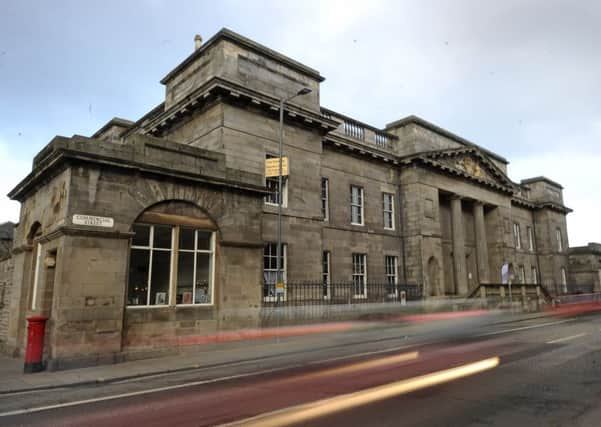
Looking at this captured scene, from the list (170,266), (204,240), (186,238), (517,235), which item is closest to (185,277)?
(170,266)

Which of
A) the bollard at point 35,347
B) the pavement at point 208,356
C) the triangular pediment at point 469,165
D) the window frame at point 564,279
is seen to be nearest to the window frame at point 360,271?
the pavement at point 208,356

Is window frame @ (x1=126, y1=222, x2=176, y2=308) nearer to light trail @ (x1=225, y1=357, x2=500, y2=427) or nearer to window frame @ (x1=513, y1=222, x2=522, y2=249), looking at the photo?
light trail @ (x1=225, y1=357, x2=500, y2=427)

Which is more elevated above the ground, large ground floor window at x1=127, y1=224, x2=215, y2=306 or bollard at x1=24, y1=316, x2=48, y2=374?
large ground floor window at x1=127, y1=224, x2=215, y2=306

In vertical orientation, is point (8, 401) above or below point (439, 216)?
below

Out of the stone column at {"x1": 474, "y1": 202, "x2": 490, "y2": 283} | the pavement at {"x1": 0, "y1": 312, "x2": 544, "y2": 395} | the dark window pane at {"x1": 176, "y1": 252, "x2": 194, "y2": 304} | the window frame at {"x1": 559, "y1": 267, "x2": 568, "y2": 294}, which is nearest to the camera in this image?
the pavement at {"x1": 0, "y1": 312, "x2": 544, "y2": 395}

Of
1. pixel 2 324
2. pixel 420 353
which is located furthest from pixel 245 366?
pixel 2 324

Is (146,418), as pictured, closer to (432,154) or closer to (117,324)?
(117,324)

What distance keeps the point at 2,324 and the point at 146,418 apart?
47.0 ft

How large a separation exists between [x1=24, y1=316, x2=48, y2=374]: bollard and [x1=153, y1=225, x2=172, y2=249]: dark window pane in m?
3.58

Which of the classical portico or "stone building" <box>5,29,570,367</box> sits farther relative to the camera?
the classical portico

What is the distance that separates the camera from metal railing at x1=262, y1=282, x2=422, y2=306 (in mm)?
17516

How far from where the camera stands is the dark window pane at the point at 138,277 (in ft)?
39.8

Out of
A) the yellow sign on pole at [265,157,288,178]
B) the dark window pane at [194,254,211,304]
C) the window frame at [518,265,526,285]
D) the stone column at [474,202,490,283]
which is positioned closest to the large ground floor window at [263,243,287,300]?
the yellow sign on pole at [265,157,288,178]

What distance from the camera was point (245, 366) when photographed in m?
10.6
